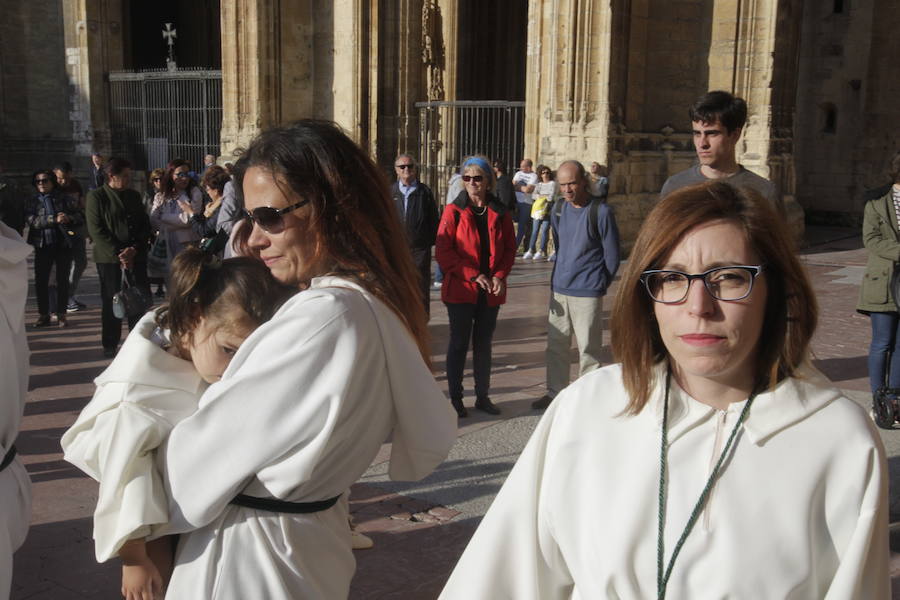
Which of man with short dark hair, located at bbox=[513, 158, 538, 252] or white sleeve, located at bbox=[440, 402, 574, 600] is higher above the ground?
white sleeve, located at bbox=[440, 402, 574, 600]

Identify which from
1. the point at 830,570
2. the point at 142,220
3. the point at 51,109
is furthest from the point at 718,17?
the point at 51,109

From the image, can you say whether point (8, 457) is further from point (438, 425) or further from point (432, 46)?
point (432, 46)

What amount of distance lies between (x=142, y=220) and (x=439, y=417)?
7.53 meters

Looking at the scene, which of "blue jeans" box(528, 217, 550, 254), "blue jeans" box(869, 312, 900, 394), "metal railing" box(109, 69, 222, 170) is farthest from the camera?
"metal railing" box(109, 69, 222, 170)

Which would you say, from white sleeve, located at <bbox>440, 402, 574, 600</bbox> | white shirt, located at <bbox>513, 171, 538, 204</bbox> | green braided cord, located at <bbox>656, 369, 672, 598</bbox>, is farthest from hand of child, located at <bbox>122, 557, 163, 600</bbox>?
white shirt, located at <bbox>513, 171, 538, 204</bbox>

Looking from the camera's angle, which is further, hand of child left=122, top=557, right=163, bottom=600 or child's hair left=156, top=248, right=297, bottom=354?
child's hair left=156, top=248, right=297, bottom=354

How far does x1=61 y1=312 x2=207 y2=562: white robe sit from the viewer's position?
195 cm

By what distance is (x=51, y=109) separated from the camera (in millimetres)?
25938

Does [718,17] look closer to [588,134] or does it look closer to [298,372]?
[588,134]

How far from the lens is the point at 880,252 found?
6.05 meters

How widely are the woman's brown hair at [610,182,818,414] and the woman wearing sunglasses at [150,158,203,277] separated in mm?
7711

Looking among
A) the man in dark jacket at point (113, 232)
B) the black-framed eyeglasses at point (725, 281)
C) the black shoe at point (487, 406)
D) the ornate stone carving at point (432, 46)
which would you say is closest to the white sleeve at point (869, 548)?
the black-framed eyeglasses at point (725, 281)

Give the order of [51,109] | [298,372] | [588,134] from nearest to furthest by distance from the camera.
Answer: [298,372] → [588,134] → [51,109]

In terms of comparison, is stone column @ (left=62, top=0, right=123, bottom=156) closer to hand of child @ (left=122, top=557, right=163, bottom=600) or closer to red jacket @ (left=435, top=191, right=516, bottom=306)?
red jacket @ (left=435, top=191, right=516, bottom=306)
